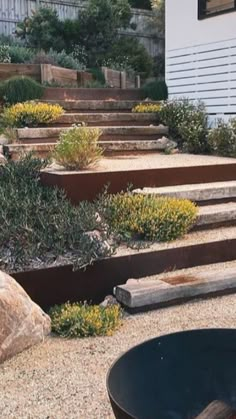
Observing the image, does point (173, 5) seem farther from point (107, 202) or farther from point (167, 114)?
point (107, 202)

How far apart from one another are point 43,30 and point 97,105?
5.44m

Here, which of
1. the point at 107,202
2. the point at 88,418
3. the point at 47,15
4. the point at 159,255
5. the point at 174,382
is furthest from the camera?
the point at 47,15

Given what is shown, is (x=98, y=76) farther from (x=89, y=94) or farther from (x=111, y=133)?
(x=111, y=133)

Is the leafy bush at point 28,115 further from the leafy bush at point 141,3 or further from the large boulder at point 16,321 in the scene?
the leafy bush at point 141,3

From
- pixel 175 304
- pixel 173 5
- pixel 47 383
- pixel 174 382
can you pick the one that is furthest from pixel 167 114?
pixel 174 382

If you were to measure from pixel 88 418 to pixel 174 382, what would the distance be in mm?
662

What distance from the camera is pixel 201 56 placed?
8570 millimetres

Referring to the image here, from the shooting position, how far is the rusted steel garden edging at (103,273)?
3.69 meters

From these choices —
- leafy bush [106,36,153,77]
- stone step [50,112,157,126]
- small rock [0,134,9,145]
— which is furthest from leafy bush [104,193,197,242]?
leafy bush [106,36,153,77]

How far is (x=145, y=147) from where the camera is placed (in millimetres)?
7266

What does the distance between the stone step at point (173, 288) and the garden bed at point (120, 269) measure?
0.34 ft

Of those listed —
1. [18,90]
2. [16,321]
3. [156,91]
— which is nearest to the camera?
[16,321]

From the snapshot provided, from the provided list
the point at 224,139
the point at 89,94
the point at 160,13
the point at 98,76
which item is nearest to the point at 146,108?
the point at 89,94

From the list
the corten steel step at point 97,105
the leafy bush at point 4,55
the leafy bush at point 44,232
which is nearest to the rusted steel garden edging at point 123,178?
the leafy bush at point 44,232
